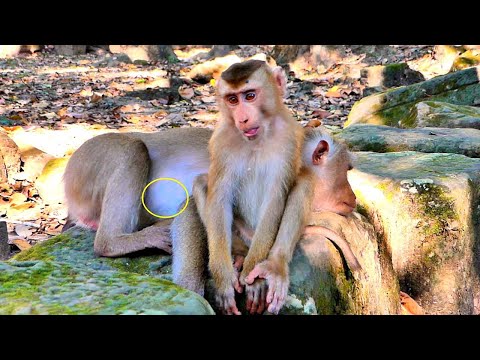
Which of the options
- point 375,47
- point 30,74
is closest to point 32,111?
point 30,74

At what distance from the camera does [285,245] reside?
131 inches

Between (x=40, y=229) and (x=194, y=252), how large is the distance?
2.60 m

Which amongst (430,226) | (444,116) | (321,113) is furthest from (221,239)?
(321,113)

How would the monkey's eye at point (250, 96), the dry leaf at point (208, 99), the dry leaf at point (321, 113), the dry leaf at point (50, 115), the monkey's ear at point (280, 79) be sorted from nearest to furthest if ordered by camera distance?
the monkey's eye at point (250, 96) < the monkey's ear at point (280, 79) < the dry leaf at point (321, 113) < the dry leaf at point (50, 115) < the dry leaf at point (208, 99)

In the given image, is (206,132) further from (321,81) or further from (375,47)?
(375,47)

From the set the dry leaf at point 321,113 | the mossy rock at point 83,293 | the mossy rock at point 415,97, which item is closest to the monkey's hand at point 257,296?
the mossy rock at point 83,293

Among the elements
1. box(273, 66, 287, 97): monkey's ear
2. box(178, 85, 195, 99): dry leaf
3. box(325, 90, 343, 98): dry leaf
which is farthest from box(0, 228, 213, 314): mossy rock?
box(325, 90, 343, 98): dry leaf

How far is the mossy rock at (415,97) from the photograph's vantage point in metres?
7.86

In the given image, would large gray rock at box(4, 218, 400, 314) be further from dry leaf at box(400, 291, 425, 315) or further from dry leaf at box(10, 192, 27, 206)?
dry leaf at box(10, 192, 27, 206)

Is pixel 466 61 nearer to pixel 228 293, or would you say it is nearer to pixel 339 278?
pixel 339 278

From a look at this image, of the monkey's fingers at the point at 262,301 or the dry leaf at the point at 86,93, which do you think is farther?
the dry leaf at the point at 86,93

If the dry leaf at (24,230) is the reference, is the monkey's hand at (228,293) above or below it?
above

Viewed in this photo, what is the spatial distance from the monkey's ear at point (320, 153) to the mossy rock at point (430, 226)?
562 mm

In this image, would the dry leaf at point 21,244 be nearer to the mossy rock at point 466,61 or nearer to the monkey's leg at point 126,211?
the monkey's leg at point 126,211
